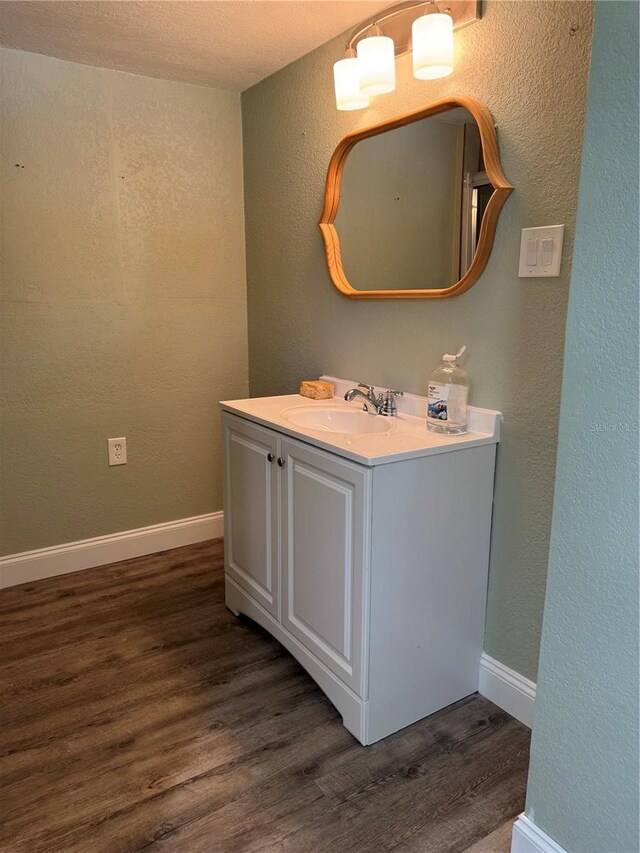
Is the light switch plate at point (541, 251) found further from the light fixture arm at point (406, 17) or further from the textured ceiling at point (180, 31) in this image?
the textured ceiling at point (180, 31)

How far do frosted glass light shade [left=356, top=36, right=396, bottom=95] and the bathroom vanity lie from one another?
92 centimetres

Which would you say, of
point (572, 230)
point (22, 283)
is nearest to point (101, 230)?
point (22, 283)

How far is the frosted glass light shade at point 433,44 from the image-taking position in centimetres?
159

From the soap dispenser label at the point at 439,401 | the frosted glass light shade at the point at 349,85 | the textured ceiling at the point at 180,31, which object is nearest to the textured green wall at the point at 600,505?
the soap dispenser label at the point at 439,401

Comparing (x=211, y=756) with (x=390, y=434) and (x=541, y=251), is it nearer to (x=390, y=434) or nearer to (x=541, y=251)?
(x=390, y=434)

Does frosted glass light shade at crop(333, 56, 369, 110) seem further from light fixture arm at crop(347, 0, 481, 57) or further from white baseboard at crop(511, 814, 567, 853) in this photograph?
white baseboard at crop(511, 814, 567, 853)

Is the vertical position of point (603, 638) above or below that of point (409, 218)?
below

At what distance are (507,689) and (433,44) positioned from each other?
5.74 ft

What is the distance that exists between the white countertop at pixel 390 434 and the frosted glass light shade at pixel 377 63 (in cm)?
91

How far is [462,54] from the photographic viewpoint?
1.66m

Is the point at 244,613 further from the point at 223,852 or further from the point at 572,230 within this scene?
the point at 572,230

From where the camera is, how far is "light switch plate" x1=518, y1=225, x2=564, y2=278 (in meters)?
1.49

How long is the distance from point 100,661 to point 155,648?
0.57 ft

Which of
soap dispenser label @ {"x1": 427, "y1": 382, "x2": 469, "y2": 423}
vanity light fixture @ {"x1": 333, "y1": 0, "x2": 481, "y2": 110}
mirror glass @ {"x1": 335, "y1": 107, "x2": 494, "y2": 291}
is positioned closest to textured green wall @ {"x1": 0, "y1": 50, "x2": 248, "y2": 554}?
mirror glass @ {"x1": 335, "y1": 107, "x2": 494, "y2": 291}
